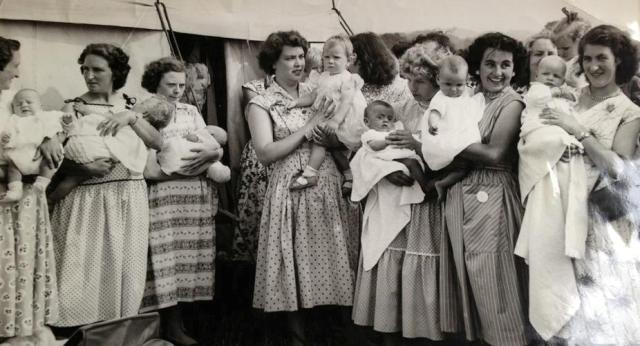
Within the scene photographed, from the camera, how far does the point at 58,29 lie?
2.51 metres

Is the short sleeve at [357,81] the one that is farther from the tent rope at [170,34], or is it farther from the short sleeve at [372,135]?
the tent rope at [170,34]

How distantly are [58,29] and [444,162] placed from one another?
1.67m

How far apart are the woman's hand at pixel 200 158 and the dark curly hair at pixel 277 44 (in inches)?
17.7

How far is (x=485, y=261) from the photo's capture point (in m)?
2.29

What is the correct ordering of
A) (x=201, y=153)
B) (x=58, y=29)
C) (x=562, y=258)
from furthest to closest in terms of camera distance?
1. (x=201, y=153)
2. (x=58, y=29)
3. (x=562, y=258)

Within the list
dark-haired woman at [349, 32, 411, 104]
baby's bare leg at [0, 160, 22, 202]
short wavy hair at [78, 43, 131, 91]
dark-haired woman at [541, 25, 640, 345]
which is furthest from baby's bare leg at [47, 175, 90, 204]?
dark-haired woman at [541, 25, 640, 345]

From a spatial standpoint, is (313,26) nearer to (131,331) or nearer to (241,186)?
(241,186)

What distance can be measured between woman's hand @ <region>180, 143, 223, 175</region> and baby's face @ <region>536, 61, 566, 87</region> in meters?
1.41

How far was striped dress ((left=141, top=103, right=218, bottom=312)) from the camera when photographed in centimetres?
260

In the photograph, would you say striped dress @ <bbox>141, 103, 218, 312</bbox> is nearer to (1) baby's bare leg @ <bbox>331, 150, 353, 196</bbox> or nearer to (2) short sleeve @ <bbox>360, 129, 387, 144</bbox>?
(1) baby's bare leg @ <bbox>331, 150, 353, 196</bbox>

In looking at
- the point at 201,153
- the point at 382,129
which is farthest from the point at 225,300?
the point at 382,129

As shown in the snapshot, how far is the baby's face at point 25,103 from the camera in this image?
232 cm

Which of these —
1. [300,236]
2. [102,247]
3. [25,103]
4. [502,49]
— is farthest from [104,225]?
[502,49]

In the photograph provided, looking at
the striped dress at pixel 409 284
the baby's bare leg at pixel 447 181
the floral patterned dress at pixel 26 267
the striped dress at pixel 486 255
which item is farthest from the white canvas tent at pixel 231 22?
the striped dress at pixel 409 284
